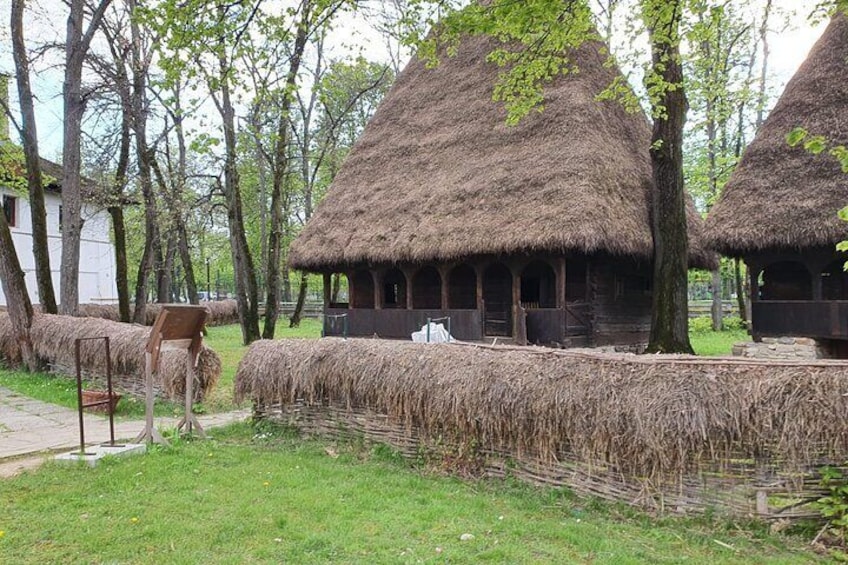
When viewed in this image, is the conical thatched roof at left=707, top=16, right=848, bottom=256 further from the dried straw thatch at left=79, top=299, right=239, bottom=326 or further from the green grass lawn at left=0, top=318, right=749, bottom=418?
the dried straw thatch at left=79, top=299, right=239, bottom=326

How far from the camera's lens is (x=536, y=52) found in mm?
8844

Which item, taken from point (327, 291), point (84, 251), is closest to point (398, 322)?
point (327, 291)

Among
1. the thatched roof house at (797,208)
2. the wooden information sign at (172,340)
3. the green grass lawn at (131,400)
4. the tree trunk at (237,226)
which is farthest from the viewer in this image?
the tree trunk at (237,226)

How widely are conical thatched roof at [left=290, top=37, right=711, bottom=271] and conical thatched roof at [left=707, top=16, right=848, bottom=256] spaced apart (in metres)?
1.95

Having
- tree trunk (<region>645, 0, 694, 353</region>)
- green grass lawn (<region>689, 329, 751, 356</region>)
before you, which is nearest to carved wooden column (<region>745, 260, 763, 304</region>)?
green grass lawn (<region>689, 329, 751, 356</region>)

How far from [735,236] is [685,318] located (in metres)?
2.24

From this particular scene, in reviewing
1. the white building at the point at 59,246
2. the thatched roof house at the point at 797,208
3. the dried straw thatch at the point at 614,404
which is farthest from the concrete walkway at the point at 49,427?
the white building at the point at 59,246

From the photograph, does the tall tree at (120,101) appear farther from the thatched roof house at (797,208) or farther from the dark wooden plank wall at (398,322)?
the thatched roof house at (797,208)

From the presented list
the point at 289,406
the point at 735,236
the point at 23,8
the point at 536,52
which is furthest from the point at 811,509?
the point at 23,8

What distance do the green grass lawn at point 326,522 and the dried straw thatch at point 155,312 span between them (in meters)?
21.4

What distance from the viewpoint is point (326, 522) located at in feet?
15.2

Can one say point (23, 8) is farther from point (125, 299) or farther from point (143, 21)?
point (143, 21)

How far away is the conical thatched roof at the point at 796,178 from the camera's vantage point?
12.6m

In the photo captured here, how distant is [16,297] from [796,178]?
17.8 meters
